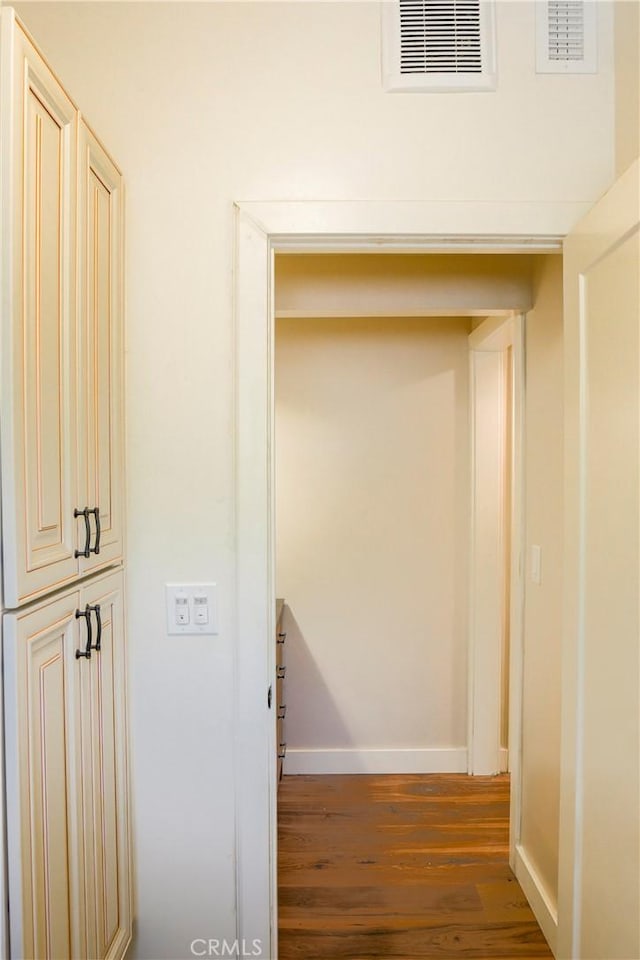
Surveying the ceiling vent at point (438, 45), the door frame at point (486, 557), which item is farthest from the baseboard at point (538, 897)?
the ceiling vent at point (438, 45)

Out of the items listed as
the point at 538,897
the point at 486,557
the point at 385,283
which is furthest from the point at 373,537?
the point at 538,897

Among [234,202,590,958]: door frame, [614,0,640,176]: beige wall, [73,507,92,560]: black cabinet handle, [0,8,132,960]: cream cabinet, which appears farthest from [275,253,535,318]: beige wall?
→ [73,507,92,560]: black cabinet handle

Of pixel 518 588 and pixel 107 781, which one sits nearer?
pixel 107 781

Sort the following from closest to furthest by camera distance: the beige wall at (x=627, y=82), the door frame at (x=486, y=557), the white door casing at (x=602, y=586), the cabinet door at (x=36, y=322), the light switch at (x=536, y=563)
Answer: the cabinet door at (x=36, y=322) < the white door casing at (x=602, y=586) < the beige wall at (x=627, y=82) < the light switch at (x=536, y=563) < the door frame at (x=486, y=557)

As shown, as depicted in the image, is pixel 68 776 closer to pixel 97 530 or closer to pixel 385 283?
pixel 97 530

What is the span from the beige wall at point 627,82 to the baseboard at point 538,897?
2.16 meters

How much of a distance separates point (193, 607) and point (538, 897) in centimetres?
156

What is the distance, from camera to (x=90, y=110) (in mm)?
1485

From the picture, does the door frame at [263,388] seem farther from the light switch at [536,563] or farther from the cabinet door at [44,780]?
the light switch at [536,563]

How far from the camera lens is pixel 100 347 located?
4.37 ft

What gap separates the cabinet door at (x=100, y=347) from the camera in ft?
4.03

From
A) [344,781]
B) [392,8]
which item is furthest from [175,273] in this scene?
[344,781]

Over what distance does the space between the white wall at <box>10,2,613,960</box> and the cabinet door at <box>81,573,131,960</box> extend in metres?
0.07

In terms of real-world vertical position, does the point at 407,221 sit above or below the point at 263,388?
above
